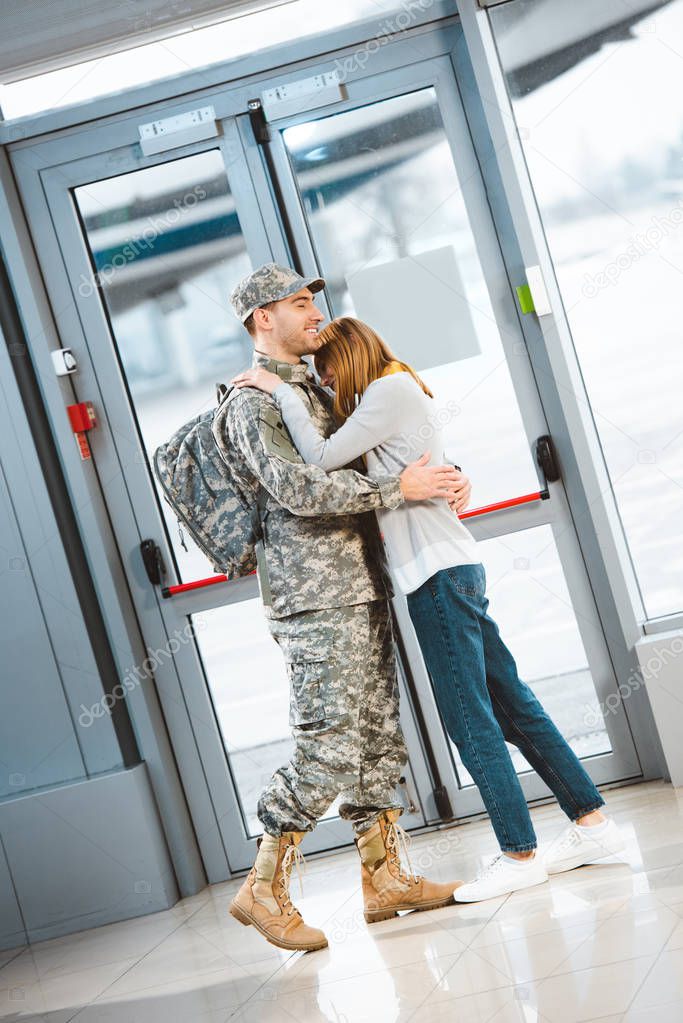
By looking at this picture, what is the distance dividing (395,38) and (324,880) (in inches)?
104

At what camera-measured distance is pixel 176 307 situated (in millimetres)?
3545

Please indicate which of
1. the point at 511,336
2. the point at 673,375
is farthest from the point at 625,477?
the point at 511,336

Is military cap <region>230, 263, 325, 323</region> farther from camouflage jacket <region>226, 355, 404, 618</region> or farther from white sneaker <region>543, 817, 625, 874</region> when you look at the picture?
white sneaker <region>543, 817, 625, 874</region>

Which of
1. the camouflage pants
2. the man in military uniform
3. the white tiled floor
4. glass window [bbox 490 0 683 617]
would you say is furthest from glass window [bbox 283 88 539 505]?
the white tiled floor

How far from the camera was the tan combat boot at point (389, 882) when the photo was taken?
2.74 metres

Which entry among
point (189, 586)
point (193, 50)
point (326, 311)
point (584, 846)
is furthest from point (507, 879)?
point (193, 50)

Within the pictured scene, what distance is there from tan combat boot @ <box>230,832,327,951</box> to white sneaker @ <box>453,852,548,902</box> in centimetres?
40

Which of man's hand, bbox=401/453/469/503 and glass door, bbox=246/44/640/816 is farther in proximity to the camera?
glass door, bbox=246/44/640/816

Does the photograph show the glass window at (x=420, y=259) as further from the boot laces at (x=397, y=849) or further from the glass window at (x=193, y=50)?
the boot laces at (x=397, y=849)

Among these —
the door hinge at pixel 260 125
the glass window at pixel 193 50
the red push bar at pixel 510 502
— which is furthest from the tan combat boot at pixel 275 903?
the glass window at pixel 193 50

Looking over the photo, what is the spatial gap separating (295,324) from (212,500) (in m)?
0.50

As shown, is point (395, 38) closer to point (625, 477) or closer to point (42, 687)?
point (625, 477)

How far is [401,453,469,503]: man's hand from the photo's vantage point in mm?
2598

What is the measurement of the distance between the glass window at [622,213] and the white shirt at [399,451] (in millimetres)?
884
